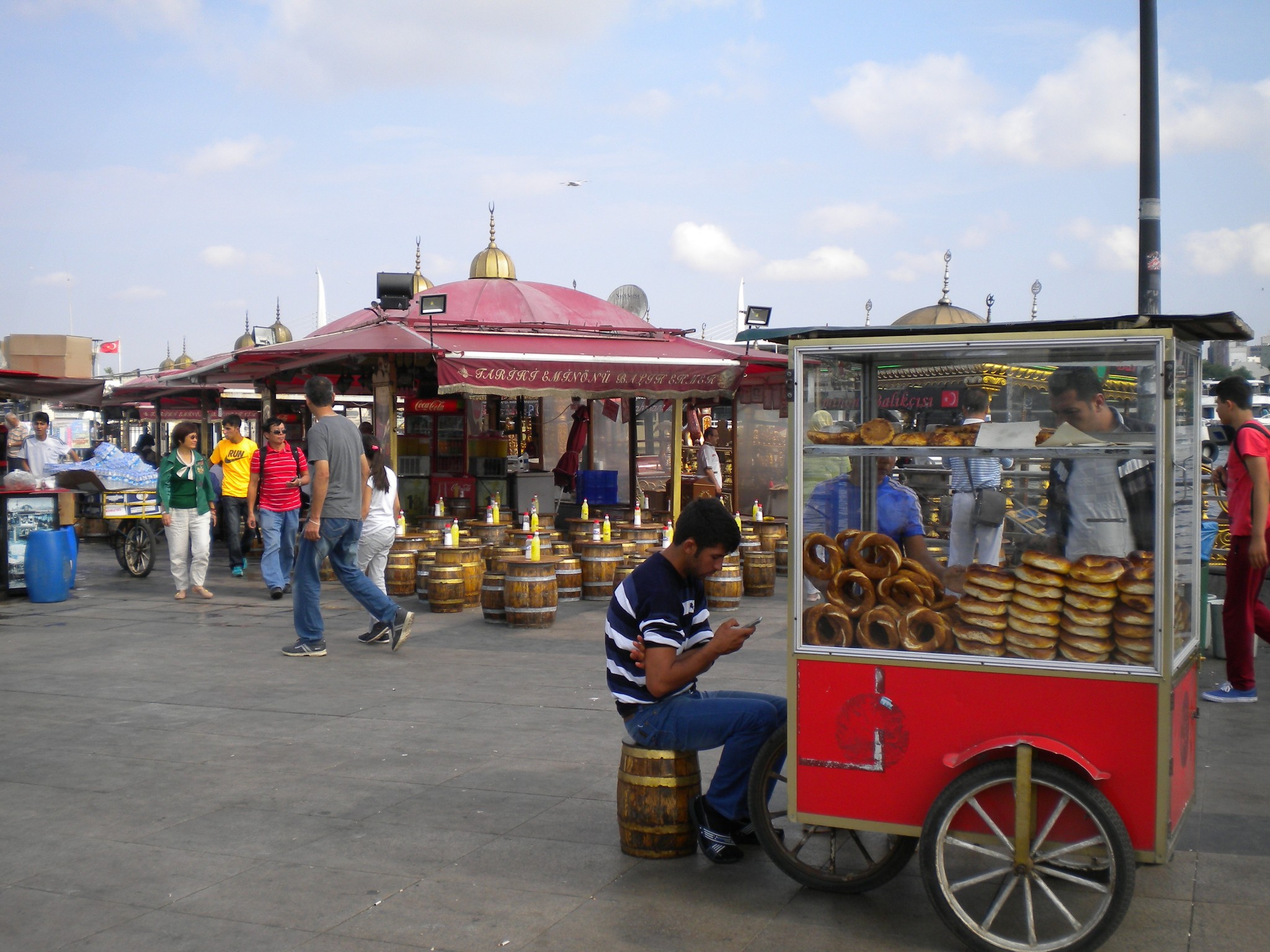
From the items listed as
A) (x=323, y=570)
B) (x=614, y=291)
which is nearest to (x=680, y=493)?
(x=323, y=570)

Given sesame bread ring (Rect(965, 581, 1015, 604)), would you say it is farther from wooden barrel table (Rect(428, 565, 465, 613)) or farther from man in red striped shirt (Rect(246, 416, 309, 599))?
man in red striped shirt (Rect(246, 416, 309, 599))

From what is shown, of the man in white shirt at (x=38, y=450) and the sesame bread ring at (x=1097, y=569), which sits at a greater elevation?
the man in white shirt at (x=38, y=450)

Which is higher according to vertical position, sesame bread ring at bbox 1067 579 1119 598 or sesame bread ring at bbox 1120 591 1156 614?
sesame bread ring at bbox 1067 579 1119 598

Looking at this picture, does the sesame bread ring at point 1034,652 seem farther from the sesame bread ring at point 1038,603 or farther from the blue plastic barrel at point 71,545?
the blue plastic barrel at point 71,545

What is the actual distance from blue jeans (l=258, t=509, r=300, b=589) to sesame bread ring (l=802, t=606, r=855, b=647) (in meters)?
8.44

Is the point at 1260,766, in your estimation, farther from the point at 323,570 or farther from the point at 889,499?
the point at 323,570

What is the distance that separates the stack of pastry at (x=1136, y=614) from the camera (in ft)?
11.5

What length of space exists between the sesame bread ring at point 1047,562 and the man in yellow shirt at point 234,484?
10.7m

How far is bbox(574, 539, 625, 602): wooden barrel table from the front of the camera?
447 inches

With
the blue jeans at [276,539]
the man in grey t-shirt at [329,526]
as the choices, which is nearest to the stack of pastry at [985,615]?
the man in grey t-shirt at [329,526]

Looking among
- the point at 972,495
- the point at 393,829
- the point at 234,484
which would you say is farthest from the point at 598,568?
the point at 972,495

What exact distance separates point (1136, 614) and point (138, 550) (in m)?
12.9

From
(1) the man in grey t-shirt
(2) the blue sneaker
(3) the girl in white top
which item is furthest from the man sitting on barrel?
(3) the girl in white top

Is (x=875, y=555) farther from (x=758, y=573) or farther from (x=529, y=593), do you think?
(x=758, y=573)
